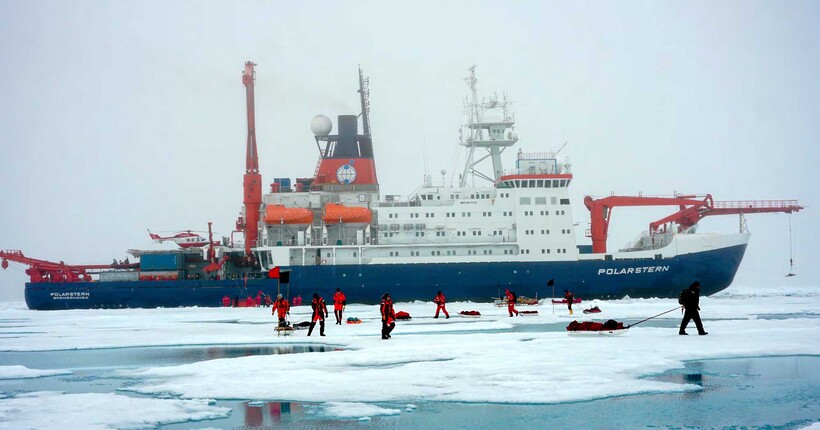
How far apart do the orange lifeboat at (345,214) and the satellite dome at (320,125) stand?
4875 mm

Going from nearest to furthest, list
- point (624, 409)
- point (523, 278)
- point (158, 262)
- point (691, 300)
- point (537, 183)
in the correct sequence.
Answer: point (624, 409)
point (691, 300)
point (523, 278)
point (537, 183)
point (158, 262)

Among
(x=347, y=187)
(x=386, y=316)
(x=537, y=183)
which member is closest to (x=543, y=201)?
(x=537, y=183)

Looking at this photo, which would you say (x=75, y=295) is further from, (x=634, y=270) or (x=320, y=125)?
(x=634, y=270)

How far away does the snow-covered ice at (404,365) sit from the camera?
10219mm

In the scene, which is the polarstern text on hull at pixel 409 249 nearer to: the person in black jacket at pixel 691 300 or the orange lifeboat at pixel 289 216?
the orange lifeboat at pixel 289 216

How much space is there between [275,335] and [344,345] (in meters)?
3.55

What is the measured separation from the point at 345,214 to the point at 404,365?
24.7 meters

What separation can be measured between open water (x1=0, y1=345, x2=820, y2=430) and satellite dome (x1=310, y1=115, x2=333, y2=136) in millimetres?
29131

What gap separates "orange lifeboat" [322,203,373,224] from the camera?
124ft

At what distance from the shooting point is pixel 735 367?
12859 mm

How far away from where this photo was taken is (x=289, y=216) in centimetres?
3825

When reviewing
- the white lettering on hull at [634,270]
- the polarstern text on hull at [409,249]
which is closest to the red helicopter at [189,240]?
the polarstern text on hull at [409,249]

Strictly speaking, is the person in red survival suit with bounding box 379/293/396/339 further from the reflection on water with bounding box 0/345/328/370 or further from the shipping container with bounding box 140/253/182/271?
the shipping container with bounding box 140/253/182/271

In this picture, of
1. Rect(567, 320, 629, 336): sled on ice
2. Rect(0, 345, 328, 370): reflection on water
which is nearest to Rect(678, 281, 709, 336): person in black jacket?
Rect(567, 320, 629, 336): sled on ice
